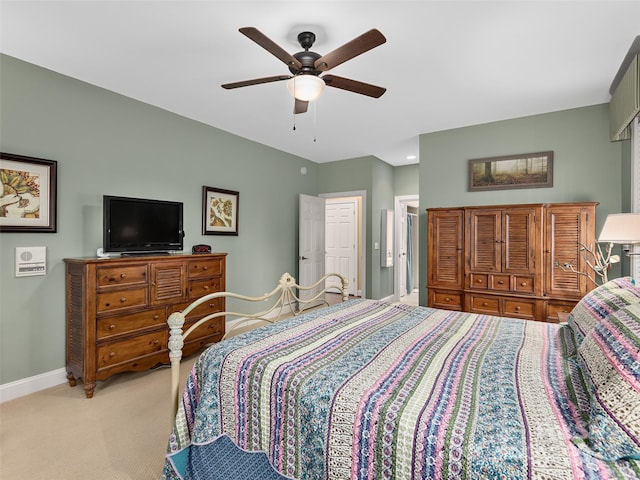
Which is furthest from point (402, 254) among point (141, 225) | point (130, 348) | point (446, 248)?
point (130, 348)

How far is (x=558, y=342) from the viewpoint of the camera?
5.83 feet

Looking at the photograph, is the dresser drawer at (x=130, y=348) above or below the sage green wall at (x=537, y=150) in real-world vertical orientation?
below

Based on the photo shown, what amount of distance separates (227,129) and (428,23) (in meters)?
2.97

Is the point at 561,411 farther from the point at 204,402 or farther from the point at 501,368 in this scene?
the point at 204,402

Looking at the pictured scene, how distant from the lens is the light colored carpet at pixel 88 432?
1852mm

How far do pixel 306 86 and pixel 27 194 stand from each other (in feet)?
8.15

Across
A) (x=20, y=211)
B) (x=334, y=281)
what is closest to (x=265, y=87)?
(x=20, y=211)

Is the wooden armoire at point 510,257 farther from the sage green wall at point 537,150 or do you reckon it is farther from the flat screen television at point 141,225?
the flat screen television at point 141,225

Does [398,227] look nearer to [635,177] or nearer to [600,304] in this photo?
[635,177]

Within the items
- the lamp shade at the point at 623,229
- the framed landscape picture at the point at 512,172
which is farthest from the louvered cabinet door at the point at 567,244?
the lamp shade at the point at 623,229

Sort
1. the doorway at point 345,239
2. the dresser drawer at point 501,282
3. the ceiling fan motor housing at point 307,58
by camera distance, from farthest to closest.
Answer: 1. the doorway at point 345,239
2. the dresser drawer at point 501,282
3. the ceiling fan motor housing at point 307,58

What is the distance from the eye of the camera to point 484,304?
362cm

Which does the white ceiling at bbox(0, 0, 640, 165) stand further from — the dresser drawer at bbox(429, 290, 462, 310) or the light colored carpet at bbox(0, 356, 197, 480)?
the light colored carpet at bbox(0, 356, 197, 480)

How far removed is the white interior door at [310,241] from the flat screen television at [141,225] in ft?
7.63
